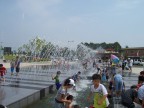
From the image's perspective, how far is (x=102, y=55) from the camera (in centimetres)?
8356

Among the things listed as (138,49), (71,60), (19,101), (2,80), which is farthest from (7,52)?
(19,101)

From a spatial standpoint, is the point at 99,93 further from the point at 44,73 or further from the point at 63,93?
the point at 44,73

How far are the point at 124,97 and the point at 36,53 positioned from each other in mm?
44770

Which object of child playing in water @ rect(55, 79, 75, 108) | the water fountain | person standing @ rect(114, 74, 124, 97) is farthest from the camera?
the water fountain

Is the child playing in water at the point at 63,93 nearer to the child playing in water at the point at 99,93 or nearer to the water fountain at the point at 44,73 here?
the child playing in water at the point at 99,93

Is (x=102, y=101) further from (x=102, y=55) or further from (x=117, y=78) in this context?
(x=102, y=55)

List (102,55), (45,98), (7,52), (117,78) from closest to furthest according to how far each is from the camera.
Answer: (117,78)
(45,98)
(7,52)
(102,55)

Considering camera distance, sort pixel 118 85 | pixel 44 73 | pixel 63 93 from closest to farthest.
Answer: pixel 63 93
pixel 118 85
pixel 44 73

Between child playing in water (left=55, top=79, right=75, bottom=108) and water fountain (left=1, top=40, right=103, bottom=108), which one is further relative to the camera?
water fountain (left=1, top=40, right=103, bottom=108)

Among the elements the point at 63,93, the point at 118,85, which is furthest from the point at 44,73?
the point at 63,93

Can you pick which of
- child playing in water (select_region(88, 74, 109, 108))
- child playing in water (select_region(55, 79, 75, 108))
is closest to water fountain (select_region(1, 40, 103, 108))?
child playing in water (select_region(55, 79, 75, 108))

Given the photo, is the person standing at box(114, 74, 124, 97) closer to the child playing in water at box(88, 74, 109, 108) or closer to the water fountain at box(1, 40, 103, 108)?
the water fountain at box(1, 40, 103, 108)

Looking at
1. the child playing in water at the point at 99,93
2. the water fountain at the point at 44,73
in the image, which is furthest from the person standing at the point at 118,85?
the child playing in water at the point at 99,93

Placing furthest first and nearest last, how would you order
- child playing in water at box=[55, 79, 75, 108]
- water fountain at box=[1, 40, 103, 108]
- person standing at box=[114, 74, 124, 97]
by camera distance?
1. water fountain at box=[1, 40, 103, 108]
2. person standing at box=[114, 74, 124, 97]
3. child playing in water at box=[55, 79, 75, 108]
